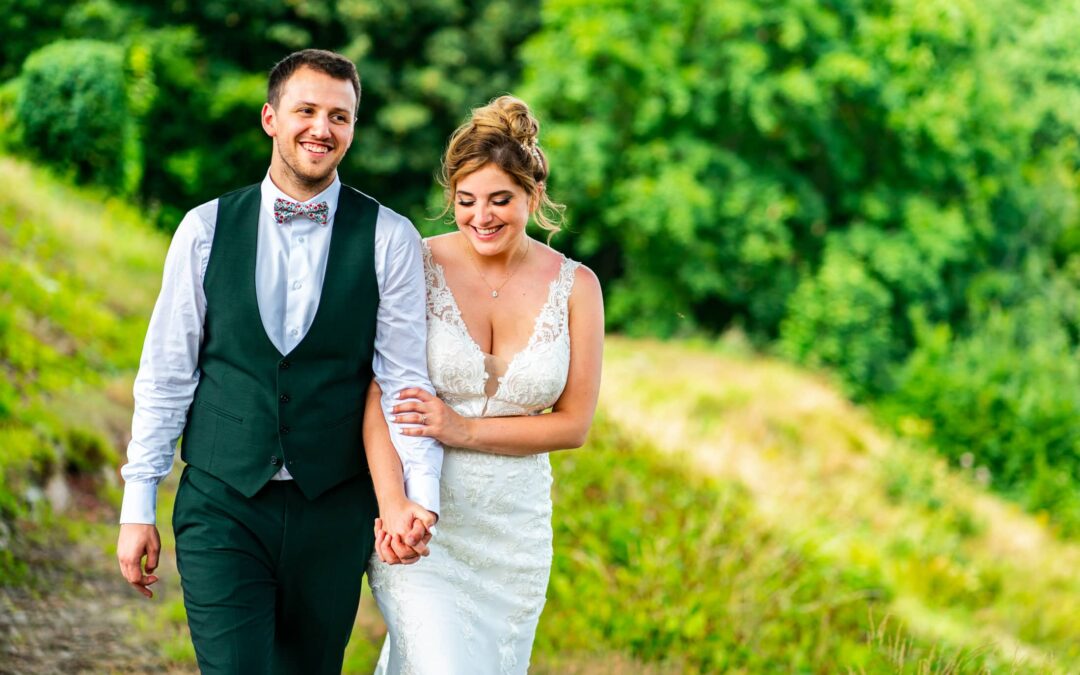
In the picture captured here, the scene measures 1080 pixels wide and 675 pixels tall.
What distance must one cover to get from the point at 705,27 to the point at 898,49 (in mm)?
3089

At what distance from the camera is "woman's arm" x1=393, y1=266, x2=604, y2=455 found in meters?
2.96

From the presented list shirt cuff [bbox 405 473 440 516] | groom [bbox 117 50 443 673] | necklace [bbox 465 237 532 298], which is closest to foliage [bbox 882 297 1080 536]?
necklace [bbox 465 237 532 298]

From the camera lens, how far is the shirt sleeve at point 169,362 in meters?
2.65

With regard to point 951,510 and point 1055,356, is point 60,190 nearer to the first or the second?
point 951,510

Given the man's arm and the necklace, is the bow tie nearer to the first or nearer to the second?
the man's arm

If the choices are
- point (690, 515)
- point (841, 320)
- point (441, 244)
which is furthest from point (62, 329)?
point (841, 320)

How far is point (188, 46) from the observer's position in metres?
19.0

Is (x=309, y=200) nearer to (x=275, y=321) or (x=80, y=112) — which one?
(x=275, y=321)

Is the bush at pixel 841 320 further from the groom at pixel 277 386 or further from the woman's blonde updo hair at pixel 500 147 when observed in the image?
the groom at pixel 277 386

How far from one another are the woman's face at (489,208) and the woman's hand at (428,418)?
0.46 metres

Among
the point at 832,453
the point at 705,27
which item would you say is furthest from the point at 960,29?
the point at 832,453

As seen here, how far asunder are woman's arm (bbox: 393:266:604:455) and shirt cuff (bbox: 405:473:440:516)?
0.39ft

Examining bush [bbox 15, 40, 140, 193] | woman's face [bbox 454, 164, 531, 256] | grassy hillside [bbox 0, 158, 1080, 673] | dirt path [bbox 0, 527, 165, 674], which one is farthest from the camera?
bush [bbox 15, 40, 140, 193]

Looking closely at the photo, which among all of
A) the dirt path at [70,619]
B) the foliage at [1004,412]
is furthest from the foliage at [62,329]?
the foliage at [1004,412]
